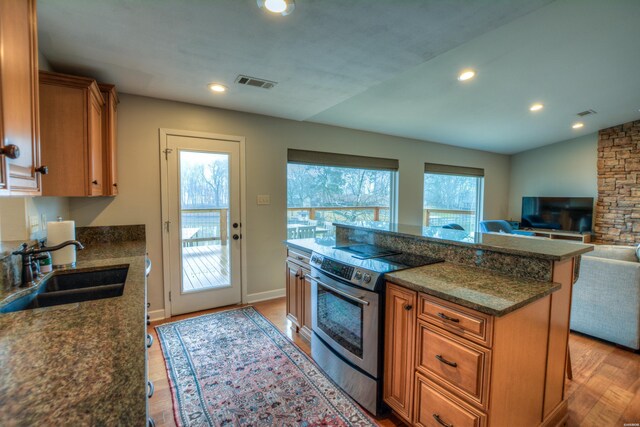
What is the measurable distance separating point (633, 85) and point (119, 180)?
6.26 m

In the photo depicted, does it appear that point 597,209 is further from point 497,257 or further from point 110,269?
point 110,269

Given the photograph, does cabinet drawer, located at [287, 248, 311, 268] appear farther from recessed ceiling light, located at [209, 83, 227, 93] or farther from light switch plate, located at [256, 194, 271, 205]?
recessed ceiling light, located at [209, 83, 227, 93]

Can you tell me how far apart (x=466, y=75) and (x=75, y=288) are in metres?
3.80

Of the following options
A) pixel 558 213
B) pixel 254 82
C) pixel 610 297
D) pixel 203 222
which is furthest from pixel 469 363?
pixel 558 213

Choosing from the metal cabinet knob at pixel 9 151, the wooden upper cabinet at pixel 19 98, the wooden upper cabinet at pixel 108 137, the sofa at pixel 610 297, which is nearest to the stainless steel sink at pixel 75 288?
the wooden upper cabinet at pixel 19 98

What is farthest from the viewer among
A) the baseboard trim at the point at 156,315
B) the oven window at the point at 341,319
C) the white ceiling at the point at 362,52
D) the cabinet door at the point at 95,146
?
the baseboard trim at the point at 156,315

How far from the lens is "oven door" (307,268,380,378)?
1.80 meters

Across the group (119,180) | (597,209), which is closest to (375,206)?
(119,180)

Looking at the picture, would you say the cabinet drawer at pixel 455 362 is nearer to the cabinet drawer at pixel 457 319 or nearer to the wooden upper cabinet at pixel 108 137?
the cabinet drawer at pixel 457 319

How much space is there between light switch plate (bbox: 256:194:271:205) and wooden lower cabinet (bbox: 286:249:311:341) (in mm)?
1097

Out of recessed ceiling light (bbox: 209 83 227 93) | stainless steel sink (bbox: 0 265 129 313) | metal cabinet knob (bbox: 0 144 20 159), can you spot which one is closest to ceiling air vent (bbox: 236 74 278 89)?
recessed ceiling light (bbox: 209 83 227 93)

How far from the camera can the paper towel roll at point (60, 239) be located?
1842mm

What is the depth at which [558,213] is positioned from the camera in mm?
6156

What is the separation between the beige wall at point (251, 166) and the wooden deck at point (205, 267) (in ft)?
0.85
